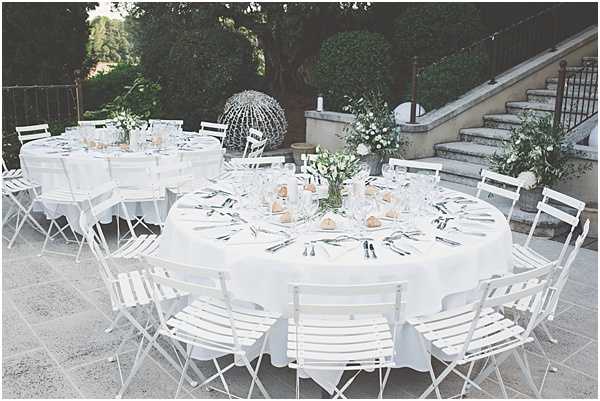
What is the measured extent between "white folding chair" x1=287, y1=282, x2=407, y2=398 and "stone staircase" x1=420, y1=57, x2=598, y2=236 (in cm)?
514

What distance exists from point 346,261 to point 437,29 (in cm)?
786

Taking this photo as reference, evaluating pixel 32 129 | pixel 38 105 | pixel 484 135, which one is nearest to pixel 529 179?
pixel 484 135

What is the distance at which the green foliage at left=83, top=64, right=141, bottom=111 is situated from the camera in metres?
10.9

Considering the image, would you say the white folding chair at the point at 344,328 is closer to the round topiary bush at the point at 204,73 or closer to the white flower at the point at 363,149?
the white flower at the point at 363,149

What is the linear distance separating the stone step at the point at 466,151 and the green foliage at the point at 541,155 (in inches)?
56.2

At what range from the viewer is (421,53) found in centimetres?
1002

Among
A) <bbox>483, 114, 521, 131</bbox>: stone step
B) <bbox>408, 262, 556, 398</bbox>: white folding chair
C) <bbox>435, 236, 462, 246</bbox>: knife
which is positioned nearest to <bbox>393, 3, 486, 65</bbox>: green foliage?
<bbox>483, 114, 521, 131</bbox>: stone step

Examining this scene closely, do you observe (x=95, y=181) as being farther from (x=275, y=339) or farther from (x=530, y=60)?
(x=530, y=60)

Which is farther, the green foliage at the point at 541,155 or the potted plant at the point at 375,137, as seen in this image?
the potted plant at the point at 375,137

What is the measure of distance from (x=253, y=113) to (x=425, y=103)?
2.90 meters

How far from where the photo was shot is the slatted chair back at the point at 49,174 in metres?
5.28

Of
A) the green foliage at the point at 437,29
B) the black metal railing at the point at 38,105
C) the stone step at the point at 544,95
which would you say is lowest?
the black metal railing at the point at 38,105

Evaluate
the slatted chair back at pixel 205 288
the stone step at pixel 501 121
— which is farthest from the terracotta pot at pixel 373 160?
the slatted chair back at pixel 205 288

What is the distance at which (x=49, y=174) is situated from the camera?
5766mm
